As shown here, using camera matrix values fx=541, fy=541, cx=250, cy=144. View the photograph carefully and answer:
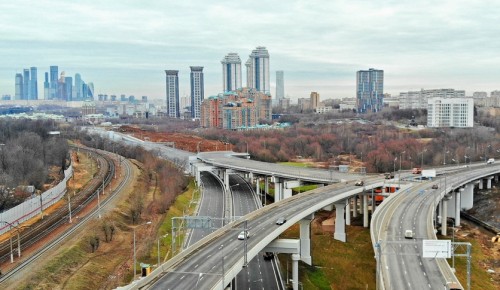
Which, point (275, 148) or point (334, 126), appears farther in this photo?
point (334, 126)

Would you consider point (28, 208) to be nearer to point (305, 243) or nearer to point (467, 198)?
point (305, 243)

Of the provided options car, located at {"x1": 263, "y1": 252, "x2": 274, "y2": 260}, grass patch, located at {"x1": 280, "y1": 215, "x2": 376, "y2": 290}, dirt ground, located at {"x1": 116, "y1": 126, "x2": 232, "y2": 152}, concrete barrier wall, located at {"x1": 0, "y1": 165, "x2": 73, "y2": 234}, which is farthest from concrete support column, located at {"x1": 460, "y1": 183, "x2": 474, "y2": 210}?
dirt ground, located at {"x1": 116, "y1": 126, "x2": 232, "y2": 152}

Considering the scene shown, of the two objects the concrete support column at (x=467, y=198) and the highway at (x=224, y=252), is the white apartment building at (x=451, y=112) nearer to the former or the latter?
the concrete support column at (x=467, y=198)

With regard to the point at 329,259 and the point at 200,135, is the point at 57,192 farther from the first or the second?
the point at 200,135

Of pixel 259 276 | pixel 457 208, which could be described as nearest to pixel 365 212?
pixel 457 208

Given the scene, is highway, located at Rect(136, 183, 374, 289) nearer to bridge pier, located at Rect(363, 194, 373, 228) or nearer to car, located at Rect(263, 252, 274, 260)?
car, located at Rect(263, 252, 274, 260)

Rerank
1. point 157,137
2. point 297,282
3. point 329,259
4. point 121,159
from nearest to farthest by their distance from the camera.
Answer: point 297,282 → point 329,259 → point 121,159 → point 157,137

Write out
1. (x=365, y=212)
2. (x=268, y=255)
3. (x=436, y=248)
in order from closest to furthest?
(x=436, y=248)
(x=268, y=255)
(x=365, y=212)

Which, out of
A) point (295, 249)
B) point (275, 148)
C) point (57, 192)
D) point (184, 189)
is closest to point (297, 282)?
point (295, 249)
